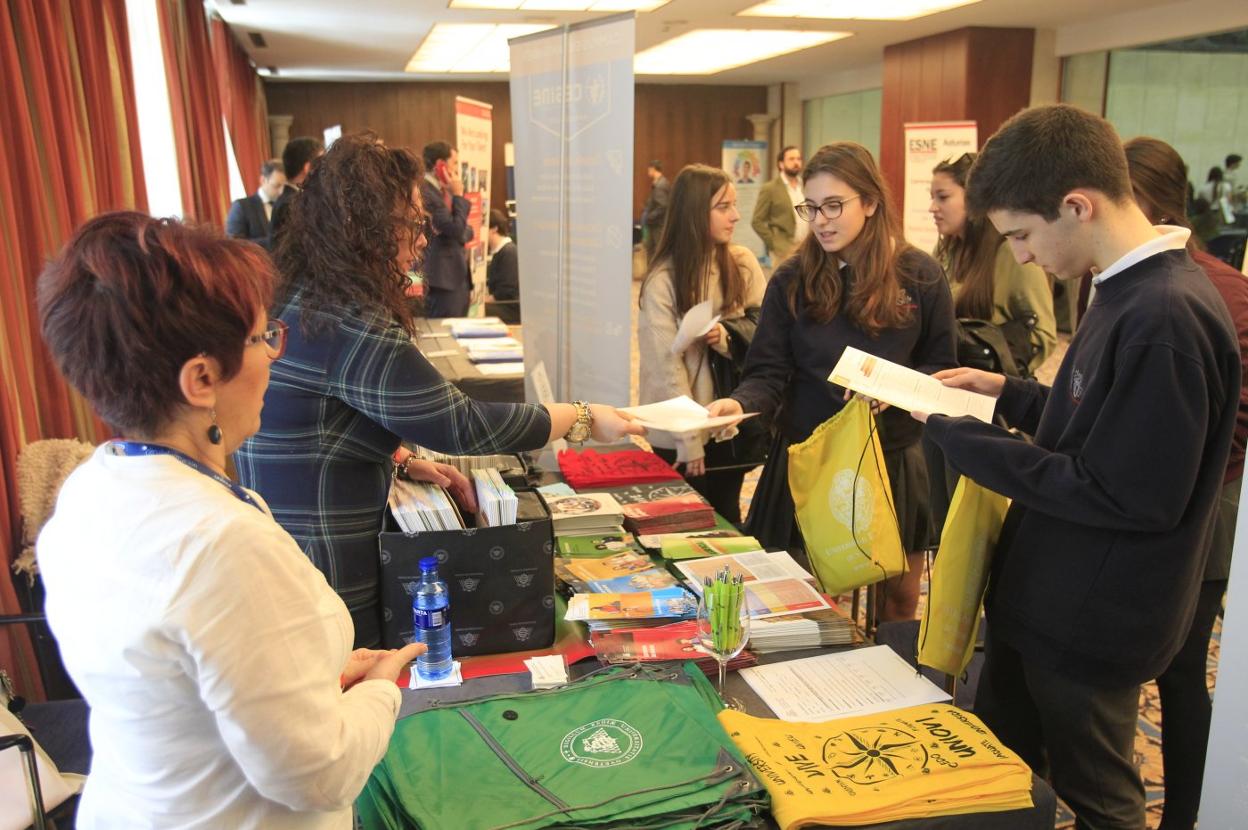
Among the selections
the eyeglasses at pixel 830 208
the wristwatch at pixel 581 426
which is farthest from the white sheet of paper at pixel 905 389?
the wristwatch at pixel 581 426

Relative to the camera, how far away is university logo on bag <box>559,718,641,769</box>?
51.5 inches

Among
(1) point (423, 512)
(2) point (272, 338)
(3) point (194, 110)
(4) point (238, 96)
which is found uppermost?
(4) point (238, 96)

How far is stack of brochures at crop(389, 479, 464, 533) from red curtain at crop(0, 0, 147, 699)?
131 cm

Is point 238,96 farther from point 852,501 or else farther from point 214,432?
point 214,432

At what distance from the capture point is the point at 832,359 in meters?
2.42

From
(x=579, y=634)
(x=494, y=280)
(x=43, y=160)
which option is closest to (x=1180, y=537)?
(x=579, y=634)

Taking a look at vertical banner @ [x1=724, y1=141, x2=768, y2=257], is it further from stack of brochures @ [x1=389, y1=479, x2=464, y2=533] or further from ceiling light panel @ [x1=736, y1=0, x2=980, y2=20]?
stack of brochures @ [x1=389, y1=479, x2=464, y2=533]


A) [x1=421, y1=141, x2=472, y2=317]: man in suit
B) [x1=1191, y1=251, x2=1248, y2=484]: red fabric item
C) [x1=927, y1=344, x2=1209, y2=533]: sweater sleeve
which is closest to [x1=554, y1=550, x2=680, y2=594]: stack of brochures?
[x1=927, y1=344, x2=1209, y2=533]: sweater sleeve

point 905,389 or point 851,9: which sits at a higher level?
point 851,9

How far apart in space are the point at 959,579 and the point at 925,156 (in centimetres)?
649

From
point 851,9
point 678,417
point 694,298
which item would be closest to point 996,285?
point 694,298

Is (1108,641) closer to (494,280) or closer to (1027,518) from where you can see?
(1027,518)

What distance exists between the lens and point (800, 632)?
1.70m

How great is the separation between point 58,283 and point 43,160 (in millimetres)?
2487
